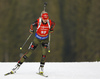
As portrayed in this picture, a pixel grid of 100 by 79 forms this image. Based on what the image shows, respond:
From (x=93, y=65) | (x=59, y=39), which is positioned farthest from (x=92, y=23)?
(x=93, y=65)

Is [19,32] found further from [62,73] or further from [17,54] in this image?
[62,73]

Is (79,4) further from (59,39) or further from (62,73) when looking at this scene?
(62,73)

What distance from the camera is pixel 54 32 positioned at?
→ 4166cm

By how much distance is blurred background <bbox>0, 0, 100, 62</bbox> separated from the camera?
38969 millimetres

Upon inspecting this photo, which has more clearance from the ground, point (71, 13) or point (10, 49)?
point (71, 13)

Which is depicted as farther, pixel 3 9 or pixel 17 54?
pixel 3 9

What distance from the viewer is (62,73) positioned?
10094 millimetres

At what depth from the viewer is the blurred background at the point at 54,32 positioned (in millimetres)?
38969

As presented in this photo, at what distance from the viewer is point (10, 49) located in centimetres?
4072

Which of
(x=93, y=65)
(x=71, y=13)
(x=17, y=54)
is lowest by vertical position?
(x=17, y=54)

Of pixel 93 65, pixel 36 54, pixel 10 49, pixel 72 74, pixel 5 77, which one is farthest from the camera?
pixel 10 49

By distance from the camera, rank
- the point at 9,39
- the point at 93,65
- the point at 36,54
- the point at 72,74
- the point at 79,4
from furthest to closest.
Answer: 1. the point at 79,4
2. the point at 9,39
3. the point at 36,54
4. the point at 93,65
5. the point at 72,74

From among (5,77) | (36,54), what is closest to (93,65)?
(5,77)

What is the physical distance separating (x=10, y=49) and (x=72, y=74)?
103 ft
